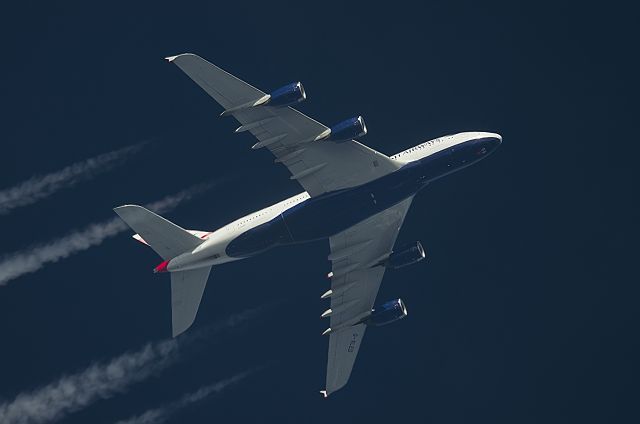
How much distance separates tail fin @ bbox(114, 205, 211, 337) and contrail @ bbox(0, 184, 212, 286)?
38.7 ft

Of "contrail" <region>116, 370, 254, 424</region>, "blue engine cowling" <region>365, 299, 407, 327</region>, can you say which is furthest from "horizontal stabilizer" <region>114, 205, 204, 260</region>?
"blue engine cowling" <region>365, 299, 407, 327</region>

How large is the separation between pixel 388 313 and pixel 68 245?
1210 inches

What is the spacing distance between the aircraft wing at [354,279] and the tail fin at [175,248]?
12.6 metres

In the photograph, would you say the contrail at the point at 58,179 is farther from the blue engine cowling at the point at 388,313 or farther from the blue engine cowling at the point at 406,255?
the blue engine cowling at the point at 388,313

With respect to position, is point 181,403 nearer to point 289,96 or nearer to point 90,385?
point 90,385

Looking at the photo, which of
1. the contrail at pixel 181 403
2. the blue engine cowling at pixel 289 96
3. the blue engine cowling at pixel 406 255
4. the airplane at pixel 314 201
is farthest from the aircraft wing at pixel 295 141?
the contrail at pixel 181 403

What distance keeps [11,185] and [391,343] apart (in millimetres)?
39663

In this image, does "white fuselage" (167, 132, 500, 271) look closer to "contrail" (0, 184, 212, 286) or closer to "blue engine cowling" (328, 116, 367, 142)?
"blue engine cowling" (328, 116, 367, 142)

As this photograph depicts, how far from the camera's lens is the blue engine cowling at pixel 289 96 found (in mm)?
84438

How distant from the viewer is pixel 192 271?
92.1 metres

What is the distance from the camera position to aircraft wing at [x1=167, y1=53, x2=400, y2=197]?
83688mm

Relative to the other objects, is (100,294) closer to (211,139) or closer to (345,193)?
(211,139)

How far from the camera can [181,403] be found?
4001 inches

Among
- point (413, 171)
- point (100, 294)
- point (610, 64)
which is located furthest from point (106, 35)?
point (610, 64)
